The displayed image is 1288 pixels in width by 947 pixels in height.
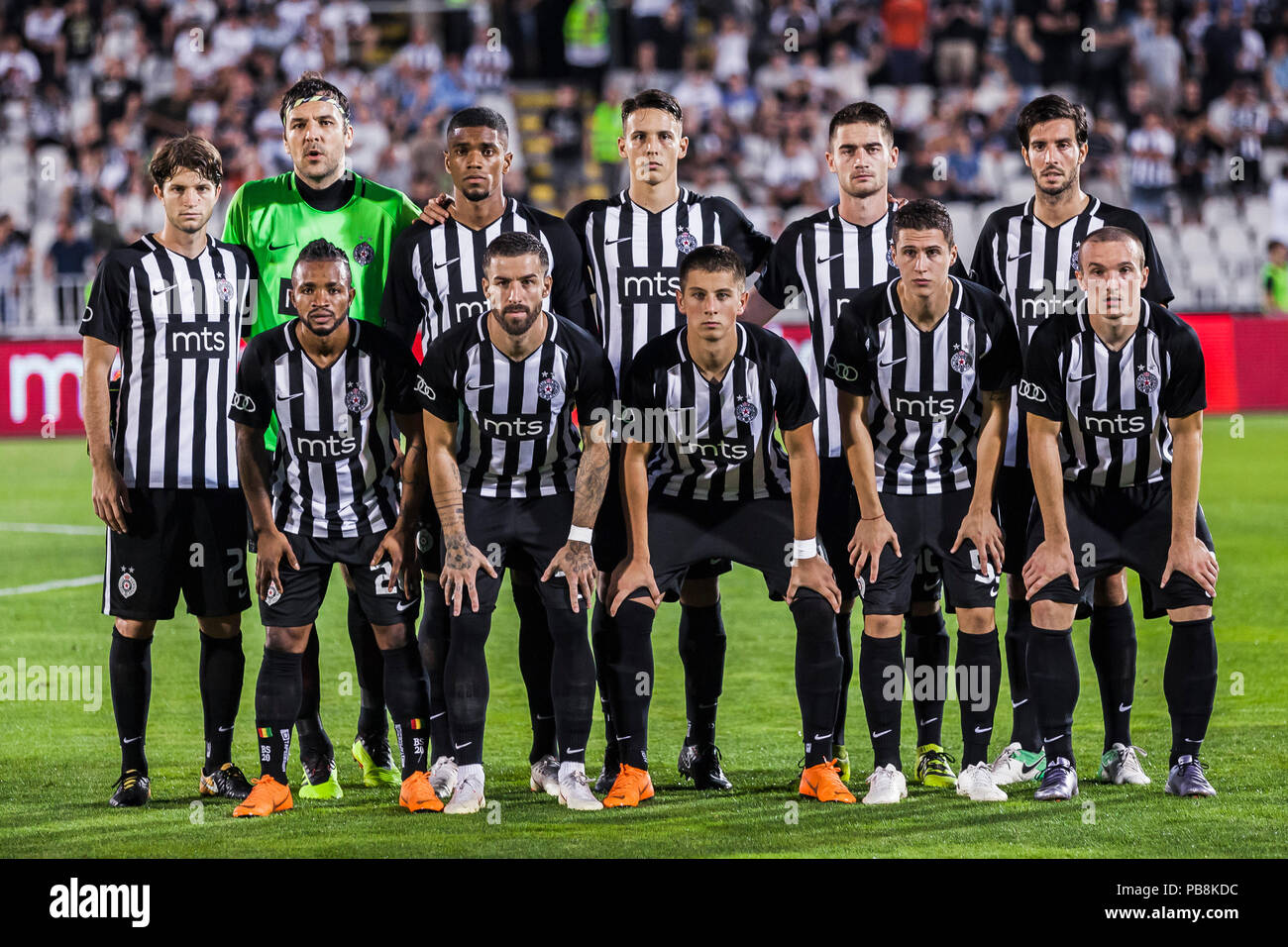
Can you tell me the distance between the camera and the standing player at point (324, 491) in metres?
5.16

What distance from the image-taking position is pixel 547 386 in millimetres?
5188

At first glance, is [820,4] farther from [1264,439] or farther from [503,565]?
[503,565]

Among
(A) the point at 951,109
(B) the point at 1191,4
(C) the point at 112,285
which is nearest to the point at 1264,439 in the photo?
(A) the point at 951,109

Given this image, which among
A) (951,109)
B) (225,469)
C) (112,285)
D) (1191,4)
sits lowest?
(225,469)

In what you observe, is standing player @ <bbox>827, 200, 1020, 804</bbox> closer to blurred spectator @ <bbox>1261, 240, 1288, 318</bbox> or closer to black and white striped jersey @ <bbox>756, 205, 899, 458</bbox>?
black and white striped jersey @ <bbox>756, 205, 899, 458</bbox>

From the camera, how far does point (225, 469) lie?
5508 millimetres

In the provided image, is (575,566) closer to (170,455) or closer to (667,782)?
(667,782)

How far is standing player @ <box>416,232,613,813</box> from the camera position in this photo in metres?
5.11

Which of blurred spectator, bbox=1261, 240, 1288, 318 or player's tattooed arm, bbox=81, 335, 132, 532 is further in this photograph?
blurred spectator, bbox=1261, 240, 1288, 318

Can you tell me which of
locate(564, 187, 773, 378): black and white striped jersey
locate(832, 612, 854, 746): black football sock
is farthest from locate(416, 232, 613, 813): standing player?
locate(832, 612, 854, 746): black football sock

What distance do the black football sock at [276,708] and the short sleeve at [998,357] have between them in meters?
2.34

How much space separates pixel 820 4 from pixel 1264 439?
8.78 m

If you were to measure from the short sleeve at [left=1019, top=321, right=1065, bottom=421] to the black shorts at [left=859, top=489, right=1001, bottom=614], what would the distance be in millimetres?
358

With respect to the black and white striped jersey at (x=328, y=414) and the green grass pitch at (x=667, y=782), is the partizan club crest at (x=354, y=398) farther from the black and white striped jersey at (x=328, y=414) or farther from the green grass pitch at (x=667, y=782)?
the green grass pitch at (x=667, y=782)
